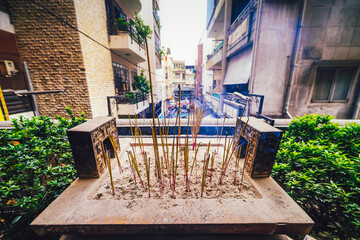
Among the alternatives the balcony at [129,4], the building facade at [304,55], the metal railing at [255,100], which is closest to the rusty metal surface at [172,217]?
the metal railing at [255,100]

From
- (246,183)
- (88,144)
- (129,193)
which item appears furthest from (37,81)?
(246,183)

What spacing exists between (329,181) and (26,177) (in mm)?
3673

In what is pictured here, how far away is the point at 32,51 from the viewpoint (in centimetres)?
432

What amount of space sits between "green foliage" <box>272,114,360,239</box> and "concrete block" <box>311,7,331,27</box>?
559 centimetres

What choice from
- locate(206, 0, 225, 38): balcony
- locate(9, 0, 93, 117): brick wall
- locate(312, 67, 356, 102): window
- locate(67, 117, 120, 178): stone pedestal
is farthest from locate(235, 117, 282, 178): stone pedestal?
locate(206, 0, 225, 38): balcony

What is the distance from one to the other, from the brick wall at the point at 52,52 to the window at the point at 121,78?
2.40 meters

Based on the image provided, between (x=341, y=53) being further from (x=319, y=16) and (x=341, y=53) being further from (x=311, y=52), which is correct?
(x=319, y=16)

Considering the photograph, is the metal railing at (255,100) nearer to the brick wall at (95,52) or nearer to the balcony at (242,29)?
the balcony at (242,29)

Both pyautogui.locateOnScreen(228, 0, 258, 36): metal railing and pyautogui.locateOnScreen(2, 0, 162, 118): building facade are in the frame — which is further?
pyautogui.locateOnScreen(228, 0, 258, 36): metal railing

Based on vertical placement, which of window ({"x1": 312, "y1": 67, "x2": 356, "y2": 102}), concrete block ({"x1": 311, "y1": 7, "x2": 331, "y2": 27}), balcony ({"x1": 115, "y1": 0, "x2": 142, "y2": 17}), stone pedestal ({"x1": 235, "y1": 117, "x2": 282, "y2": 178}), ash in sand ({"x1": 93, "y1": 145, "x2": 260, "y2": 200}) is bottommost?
ash in sand ({"x1": 93, "y1": 145, "x2": 260, "y2": 200})

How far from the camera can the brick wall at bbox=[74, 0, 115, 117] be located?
14.9ft

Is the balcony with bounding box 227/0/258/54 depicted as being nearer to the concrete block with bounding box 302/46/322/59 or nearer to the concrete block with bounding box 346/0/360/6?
the concrete block with bounding box 302/46/322/59

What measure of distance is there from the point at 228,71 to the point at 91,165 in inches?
344

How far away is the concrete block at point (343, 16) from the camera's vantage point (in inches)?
195
